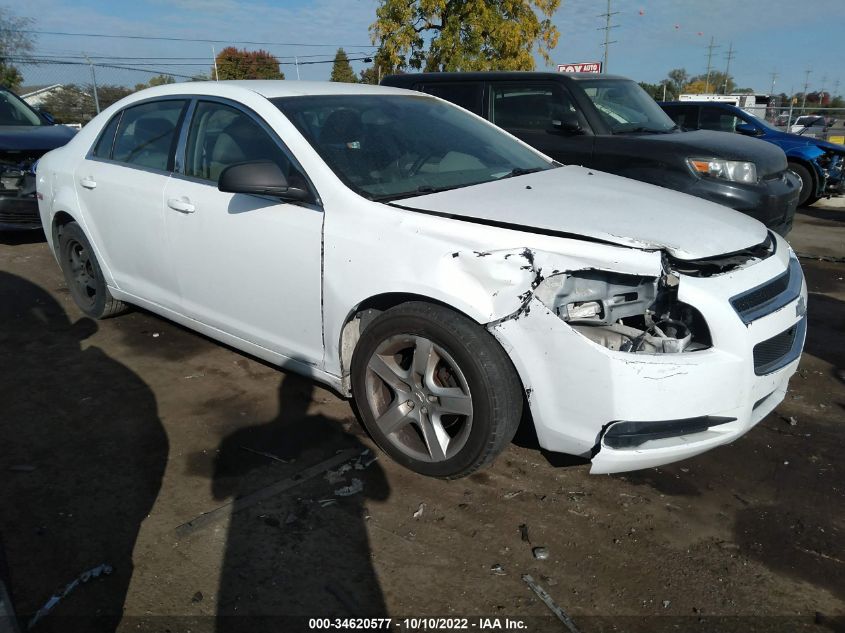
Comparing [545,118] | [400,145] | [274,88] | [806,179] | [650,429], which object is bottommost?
[806,179]

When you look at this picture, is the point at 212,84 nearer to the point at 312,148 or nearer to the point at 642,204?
the point at 312,148

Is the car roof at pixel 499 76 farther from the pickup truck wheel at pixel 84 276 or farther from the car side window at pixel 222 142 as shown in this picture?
the pickup truck wheel at pixel 84 276

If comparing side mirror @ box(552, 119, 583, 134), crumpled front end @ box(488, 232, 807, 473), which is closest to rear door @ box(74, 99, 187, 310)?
crumpled front end @ box(488, 232, 807, 473)

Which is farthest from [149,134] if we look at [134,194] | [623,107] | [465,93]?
[623,107]

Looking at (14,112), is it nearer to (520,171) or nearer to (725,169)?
(520,171)

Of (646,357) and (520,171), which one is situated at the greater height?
Result: (520,171)

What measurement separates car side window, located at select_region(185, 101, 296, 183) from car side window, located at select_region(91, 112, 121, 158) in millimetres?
964

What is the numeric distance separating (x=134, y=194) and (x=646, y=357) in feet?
10.3

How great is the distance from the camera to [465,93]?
278 inches

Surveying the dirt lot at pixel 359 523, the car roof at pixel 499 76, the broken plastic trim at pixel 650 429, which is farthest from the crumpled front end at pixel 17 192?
the broken plastic trim at pixel 650 429

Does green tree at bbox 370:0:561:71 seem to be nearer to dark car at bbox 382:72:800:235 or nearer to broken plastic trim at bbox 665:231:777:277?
dark car at bbox 382:72:800:235

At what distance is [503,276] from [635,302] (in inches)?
22.4

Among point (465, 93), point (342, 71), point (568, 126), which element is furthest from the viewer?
point (342, 71)

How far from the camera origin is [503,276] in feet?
8.55
